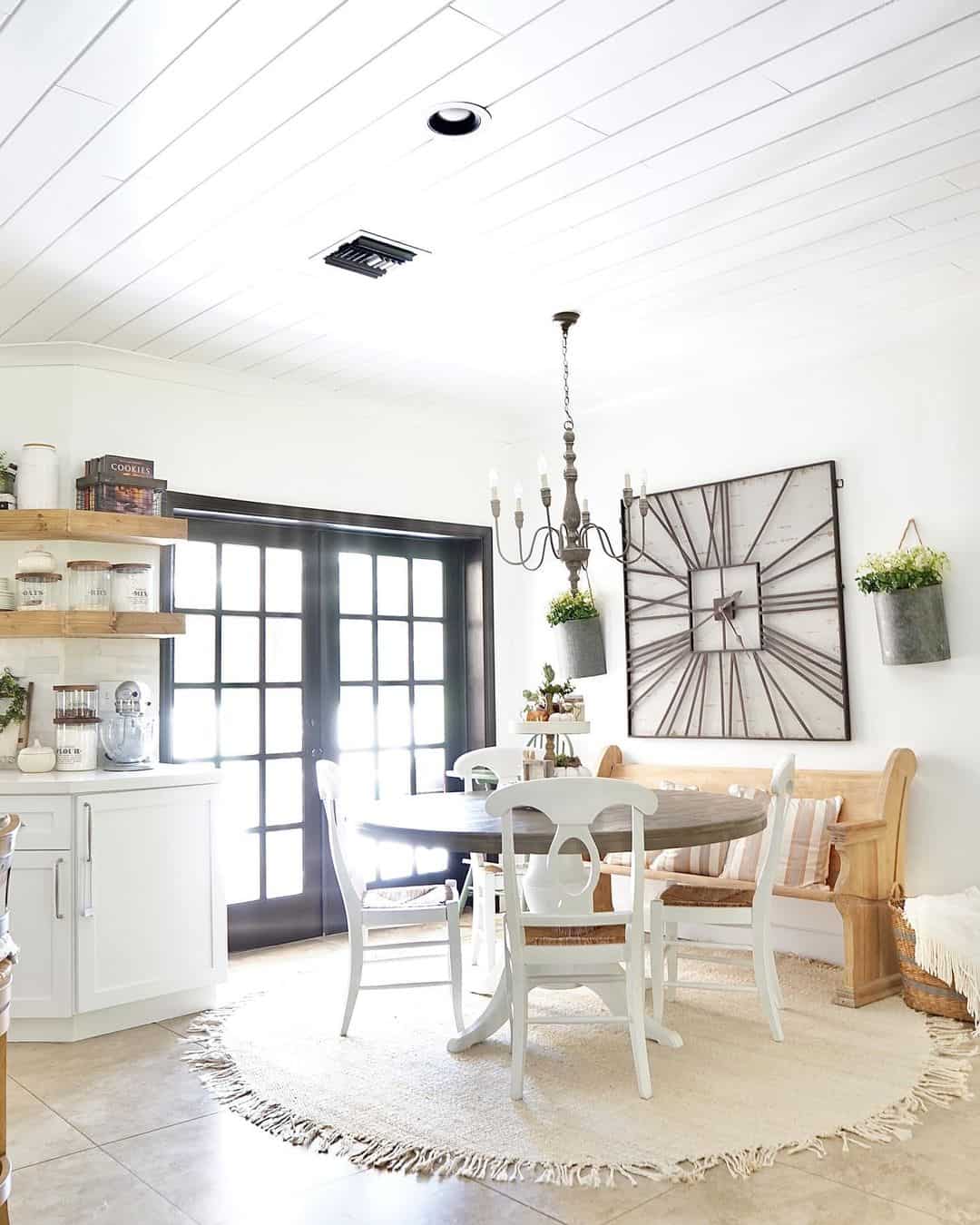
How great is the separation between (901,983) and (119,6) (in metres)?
Answer: 3.75

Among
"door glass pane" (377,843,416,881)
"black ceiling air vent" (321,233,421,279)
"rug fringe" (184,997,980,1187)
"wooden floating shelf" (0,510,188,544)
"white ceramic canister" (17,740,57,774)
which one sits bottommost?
"rug fringe" (184,997,980,1187)

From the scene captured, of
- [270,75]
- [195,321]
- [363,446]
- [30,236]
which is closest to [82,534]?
[195,321]

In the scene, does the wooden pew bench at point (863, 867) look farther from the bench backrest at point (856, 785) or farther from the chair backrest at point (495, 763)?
the chair backrest at point (495, 763)

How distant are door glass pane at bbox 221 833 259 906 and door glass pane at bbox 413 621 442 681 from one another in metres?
1.25

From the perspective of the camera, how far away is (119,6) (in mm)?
2141

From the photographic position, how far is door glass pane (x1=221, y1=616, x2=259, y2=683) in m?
4.80

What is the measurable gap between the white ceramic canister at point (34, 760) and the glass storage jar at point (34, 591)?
21.3 inches

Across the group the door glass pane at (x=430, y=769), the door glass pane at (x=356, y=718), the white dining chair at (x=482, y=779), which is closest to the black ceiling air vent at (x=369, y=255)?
the white dining chair at (x=482, y=779)

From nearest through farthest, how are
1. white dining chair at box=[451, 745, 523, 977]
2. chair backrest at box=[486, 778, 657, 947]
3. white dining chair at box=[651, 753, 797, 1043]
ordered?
chair backrest at box=[486, 778, 657, 947] < white dining chair at box=[651, 753, 797, 1043] < white dining chair at box=[451, 745, 523, 977]

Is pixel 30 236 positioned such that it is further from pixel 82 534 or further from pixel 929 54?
pixel 929 54

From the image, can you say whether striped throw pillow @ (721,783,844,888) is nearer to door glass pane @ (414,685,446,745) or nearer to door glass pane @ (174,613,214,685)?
door glass pane @ (414,685,446,745)

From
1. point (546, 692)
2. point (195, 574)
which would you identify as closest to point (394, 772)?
point (195, 574)

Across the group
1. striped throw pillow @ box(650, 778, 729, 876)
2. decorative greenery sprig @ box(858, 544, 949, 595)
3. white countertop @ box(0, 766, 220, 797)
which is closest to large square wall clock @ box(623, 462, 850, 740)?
decorative greenery sprig @ box(858, 544, 949, 595)

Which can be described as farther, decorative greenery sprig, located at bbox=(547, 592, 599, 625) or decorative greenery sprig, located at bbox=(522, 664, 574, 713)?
decorative greenery sprig, located at bbox=(547, 592, 599, 625)
